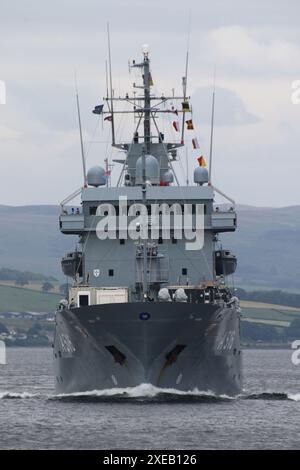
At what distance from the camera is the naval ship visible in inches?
2413

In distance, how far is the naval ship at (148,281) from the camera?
61281mm

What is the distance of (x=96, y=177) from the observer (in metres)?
74.1

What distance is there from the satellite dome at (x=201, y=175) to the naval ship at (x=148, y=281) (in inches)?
2.1

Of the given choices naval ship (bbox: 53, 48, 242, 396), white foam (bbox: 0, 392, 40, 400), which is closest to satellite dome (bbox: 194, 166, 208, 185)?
naval ship (bbox: 53, 48, 242, 396)

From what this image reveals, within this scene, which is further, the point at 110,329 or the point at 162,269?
the point at 162,269

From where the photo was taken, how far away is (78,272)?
73.9m

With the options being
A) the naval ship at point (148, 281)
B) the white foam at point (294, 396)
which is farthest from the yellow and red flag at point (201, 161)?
the white foam at point (294, 396)

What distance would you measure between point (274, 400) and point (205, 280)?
682 cm

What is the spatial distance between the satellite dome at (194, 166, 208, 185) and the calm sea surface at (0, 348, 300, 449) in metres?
11.4

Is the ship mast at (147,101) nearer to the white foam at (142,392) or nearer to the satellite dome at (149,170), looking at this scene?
the satellite dome at (149,170)

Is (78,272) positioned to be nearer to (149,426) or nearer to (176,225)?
(176,225)
